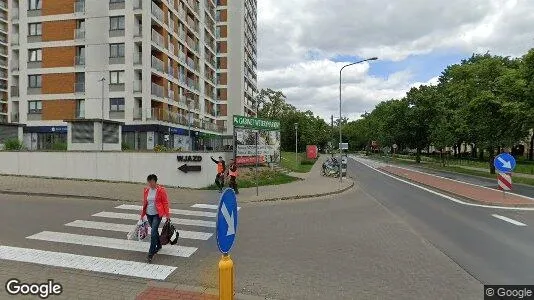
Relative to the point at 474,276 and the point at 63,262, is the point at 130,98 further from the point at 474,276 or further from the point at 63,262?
the point at 474,276

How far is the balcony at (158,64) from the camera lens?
37.3m

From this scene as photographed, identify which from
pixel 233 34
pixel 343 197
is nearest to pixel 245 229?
pixel 343 197

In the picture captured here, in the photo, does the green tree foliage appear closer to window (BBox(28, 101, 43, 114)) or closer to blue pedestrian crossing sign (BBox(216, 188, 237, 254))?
blue pedestrian crossing sign (BBox(216, 188, 237, 254))

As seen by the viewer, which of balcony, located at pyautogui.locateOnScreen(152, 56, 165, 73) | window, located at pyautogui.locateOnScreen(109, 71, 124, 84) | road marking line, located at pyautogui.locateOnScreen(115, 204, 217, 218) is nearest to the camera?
road marking line, located at pyautogui.locateOnScreen(115, 204, 217, 218)

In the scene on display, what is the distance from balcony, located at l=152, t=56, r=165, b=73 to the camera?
37266 mm

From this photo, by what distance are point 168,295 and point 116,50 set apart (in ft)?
115

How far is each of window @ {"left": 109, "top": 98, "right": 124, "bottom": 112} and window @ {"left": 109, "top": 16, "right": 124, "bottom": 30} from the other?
6421 millimetres

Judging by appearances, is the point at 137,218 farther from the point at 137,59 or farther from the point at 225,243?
the point at 137,59

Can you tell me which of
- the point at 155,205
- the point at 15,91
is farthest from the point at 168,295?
the point at 15,91

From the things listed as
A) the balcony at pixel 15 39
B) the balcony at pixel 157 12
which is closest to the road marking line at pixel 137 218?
the balcony at pixel 157 12

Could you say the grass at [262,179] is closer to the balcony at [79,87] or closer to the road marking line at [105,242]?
the road marking line at [105,242]

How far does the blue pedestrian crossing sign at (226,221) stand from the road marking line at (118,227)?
15.9 feet

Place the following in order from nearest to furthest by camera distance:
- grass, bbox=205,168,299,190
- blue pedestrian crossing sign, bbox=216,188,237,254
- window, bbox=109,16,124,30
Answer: blue pedestrian crossing sign, bbox=216,188,237,254 < grass, bbox=205,168,299,190 < window, bbox=109,16,124,30

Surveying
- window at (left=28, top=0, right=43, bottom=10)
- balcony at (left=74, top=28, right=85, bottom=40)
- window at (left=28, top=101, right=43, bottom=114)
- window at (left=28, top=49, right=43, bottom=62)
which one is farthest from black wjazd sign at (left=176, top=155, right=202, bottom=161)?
window at (left=28, top=0, right=43, bottom=10)
